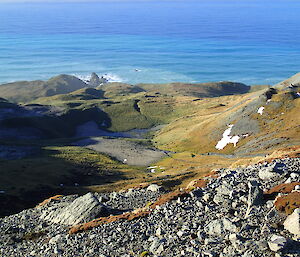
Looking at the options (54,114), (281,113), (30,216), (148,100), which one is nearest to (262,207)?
(30,216)

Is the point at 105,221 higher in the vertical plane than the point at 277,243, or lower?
lower

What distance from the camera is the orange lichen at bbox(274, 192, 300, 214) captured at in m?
24.9

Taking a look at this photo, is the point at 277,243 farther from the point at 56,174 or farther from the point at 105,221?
the point at 56,174

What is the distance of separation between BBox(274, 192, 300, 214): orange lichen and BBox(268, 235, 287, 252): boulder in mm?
3877

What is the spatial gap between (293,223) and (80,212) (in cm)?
2113

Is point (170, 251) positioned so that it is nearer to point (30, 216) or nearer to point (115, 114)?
point (30, 216)

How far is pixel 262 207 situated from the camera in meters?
26.8

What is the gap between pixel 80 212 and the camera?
119ft

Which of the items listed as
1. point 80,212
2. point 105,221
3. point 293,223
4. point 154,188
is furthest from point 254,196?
point 154,188

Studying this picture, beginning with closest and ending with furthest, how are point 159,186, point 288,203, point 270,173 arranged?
point 288,203, point 270,173, point 159,186

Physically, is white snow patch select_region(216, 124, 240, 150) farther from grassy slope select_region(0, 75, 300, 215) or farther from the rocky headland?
grassy slope select_region(0, 75, 300, 215)

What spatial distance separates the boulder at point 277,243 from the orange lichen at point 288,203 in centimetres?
388

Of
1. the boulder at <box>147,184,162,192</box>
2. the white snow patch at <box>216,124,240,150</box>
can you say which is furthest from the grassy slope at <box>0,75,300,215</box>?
the boulder at <box>147,184,162,192</box>

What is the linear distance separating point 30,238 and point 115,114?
13963 centimetres
